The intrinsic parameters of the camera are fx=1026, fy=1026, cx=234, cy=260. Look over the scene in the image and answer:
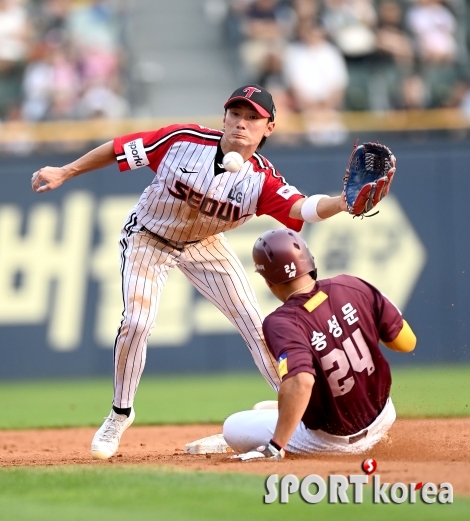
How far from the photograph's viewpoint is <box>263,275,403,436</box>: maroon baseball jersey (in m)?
4.63

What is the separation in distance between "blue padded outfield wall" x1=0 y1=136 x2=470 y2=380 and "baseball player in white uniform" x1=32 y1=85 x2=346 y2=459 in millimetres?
4805

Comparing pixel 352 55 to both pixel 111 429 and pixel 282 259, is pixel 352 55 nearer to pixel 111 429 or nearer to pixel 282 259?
pixel 111 429

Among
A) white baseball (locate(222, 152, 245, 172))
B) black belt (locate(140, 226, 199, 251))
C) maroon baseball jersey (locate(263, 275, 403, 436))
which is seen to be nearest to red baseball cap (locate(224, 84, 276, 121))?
white baseball (locate(222, 152, 245, 172))

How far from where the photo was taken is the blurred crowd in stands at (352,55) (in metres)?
13.1

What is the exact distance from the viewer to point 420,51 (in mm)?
13812

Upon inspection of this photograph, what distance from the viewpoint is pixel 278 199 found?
19.0ft

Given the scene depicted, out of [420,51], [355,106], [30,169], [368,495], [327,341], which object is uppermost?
[420,51]

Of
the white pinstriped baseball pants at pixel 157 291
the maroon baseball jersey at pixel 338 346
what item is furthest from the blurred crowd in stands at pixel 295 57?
the maroon baseball jersey at pixel 338 346

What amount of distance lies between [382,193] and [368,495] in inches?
66.8

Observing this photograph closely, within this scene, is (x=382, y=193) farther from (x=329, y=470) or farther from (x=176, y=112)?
(x=176, y=112)

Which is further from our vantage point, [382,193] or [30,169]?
[30,169]

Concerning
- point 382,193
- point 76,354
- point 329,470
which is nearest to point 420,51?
point 76,354

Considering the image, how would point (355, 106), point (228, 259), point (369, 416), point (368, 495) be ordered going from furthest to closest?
point (355, 106) → point (228, 259) → point (369, 416) → point (368, 495)

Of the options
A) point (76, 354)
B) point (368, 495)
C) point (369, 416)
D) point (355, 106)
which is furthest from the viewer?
point (355, 106)
